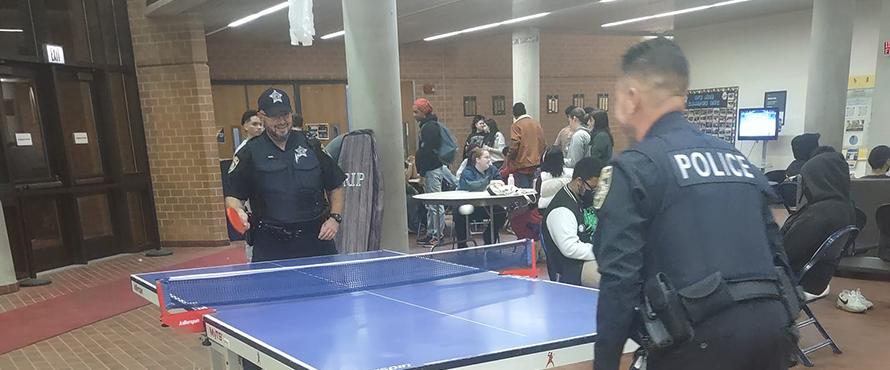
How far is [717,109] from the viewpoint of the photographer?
38.8 feet

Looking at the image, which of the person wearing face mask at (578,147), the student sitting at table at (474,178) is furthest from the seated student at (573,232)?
the person wearing face mask at (578,147)

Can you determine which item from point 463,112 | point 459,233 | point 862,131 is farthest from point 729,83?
point 459,233

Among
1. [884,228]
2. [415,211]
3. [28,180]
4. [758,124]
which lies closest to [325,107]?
[415,211]

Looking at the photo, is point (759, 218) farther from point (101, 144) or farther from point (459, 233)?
point (101, 144)

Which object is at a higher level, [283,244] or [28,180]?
[28,180]

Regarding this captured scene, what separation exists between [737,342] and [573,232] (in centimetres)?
213

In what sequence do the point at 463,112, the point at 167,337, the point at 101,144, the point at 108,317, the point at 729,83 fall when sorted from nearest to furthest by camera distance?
the point at 167,337 < the point at 108,317 < the point at 101,144 < the point at 729,83 < the point at 463,112

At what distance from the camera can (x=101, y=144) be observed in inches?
303

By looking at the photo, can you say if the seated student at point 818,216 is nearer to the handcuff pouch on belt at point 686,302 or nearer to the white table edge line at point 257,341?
the handcuff pouch on belt at point 686,302

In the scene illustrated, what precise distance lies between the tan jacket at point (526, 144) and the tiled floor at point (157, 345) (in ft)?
12.4

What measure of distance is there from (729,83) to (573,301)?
10.8 meters

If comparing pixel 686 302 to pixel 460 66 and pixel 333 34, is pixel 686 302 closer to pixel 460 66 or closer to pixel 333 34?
pixel 333 34

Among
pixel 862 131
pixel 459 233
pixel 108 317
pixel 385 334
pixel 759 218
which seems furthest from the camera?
pixel 862 131

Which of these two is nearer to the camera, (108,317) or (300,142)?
(300,142)
